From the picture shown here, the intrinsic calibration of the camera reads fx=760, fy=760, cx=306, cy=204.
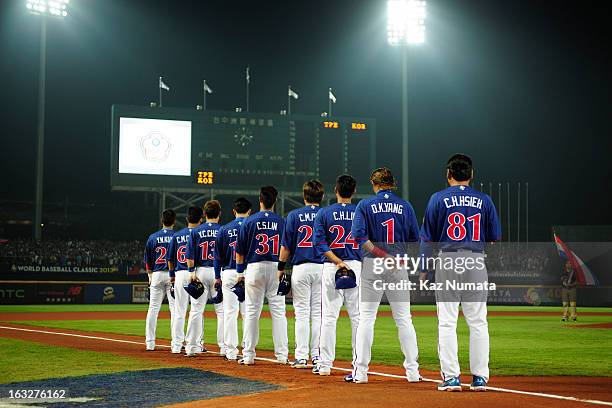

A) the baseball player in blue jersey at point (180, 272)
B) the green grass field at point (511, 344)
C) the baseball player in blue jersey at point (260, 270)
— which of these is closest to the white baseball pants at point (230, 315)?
the baseball player in blue jersey at point (260, 270)

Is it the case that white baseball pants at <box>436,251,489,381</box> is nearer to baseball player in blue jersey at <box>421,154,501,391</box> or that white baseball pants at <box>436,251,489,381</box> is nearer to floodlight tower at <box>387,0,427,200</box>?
baseball player in blue jersey at <box>421,154,501,391</box>

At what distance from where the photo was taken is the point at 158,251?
1224 cm

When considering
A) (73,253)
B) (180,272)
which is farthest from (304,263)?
(73,253)

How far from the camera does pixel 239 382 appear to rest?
7730mm

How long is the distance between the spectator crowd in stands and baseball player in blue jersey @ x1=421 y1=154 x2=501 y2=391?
89.6 ft

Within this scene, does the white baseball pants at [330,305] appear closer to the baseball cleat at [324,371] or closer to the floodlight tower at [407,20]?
the baseball cleat at [324,371]

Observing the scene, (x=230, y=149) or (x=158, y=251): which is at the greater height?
(x=230, y=149)

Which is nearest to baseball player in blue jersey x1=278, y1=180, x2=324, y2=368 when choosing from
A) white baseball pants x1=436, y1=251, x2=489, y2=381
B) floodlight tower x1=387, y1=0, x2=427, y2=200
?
white baseball pants x1=436, y1=251, x2=489, y2=381

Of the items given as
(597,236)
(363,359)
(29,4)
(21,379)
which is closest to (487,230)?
(363,359)

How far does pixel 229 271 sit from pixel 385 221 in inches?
130

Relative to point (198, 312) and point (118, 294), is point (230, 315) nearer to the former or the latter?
point (198, 312)

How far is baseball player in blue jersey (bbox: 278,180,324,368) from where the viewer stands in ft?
29.8

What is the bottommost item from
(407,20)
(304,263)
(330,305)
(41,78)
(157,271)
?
(330,305)

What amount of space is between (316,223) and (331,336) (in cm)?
127
